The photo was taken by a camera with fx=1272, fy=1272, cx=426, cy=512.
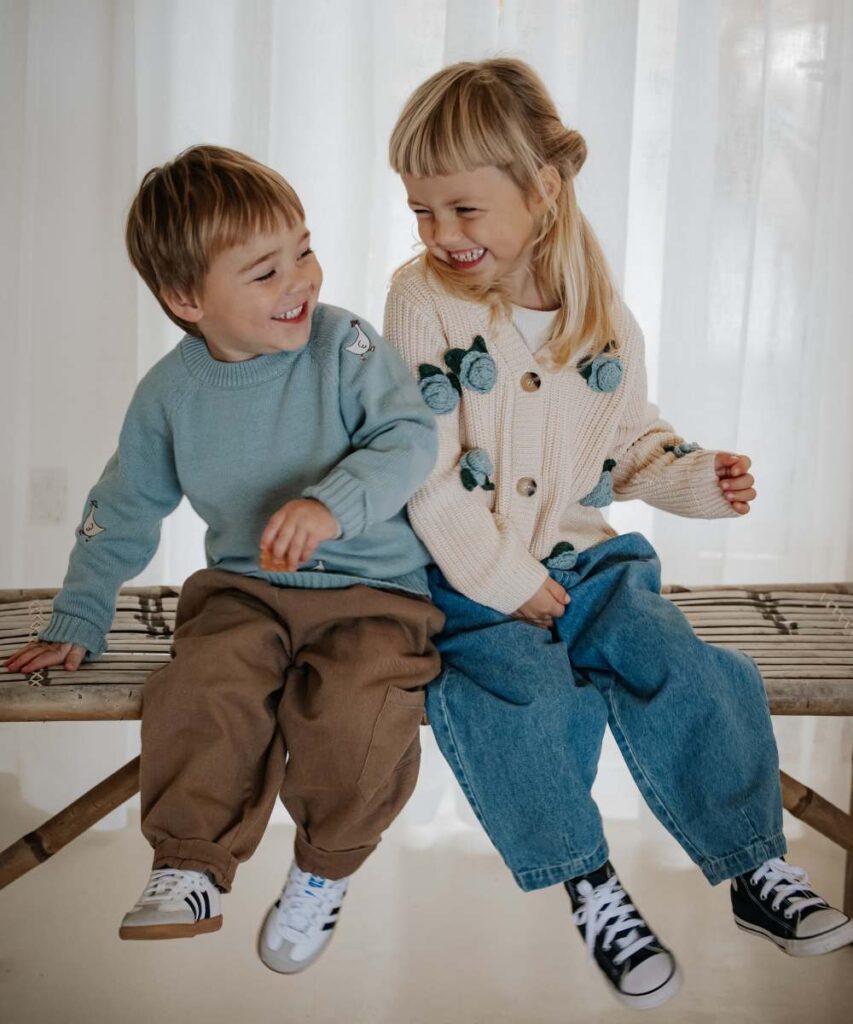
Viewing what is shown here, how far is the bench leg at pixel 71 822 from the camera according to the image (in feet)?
5.29

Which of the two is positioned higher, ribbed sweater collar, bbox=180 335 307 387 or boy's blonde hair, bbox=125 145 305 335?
boy's blonde hair, bbox=125 145 305 335

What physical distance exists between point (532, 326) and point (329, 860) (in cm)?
67

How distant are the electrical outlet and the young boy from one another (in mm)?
784

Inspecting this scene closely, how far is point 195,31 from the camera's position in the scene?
81.7 inches

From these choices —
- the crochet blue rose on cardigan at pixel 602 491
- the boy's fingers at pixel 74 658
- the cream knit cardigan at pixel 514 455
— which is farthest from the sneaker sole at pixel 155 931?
the crochet blue rose on cardigan at pixel 602 491

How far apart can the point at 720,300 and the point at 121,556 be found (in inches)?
45.5

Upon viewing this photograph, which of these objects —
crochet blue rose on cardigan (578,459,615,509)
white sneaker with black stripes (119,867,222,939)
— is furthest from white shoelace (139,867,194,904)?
crochet blue rose on cardigan (578,459,615,509)

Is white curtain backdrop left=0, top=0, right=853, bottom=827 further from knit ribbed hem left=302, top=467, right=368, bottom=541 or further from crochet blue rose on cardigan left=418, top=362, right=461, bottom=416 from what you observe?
knit ribbed hem left=302, top=467, right=368, bottom=541

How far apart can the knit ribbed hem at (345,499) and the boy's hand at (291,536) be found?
0.08 ft

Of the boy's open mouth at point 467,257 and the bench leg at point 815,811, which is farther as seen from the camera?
the bench leg at point 815,811

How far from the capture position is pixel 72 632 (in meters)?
1.50

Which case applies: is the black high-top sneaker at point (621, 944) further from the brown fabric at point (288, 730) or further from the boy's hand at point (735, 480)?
the boy's hand at point (735, 480)

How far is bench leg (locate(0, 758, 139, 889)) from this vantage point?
161 centimetres

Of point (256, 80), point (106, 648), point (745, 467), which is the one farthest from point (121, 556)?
point (256, 80)
